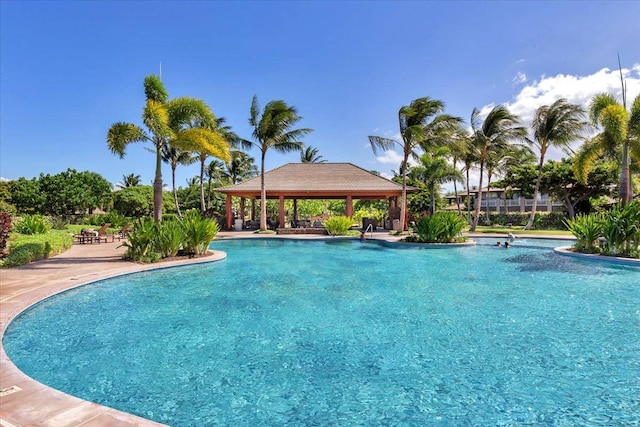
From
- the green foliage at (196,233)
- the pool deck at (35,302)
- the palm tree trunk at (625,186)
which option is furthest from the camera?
the palm tree trunk at (625,186)

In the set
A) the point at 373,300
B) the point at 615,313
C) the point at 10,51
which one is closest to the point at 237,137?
the point at 10,51

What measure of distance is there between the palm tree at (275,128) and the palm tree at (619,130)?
15875mm

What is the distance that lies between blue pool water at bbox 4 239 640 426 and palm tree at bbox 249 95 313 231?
15235 mm

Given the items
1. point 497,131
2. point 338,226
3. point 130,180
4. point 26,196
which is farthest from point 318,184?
point 130,180

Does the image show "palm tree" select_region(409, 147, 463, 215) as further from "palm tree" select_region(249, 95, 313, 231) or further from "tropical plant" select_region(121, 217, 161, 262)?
"tropical plant" select_region(121, 217, 161, 262)

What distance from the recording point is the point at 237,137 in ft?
83.9

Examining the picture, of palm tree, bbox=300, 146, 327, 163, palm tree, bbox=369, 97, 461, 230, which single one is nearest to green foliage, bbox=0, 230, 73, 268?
palm tree, bbox=369, 97, 461, 230

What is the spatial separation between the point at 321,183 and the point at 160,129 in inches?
608

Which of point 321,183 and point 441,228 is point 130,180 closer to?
point 321,183

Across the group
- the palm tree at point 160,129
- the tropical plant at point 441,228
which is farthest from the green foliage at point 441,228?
the palm tree at point 160,129

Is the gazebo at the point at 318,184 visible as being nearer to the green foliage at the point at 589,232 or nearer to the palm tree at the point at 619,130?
the palm tree at the point at 619,130

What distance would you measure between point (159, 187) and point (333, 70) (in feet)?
38.7

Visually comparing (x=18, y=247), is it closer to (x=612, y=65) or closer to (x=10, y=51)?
(x=10, y=51)

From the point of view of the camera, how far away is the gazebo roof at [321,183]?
987 inches
